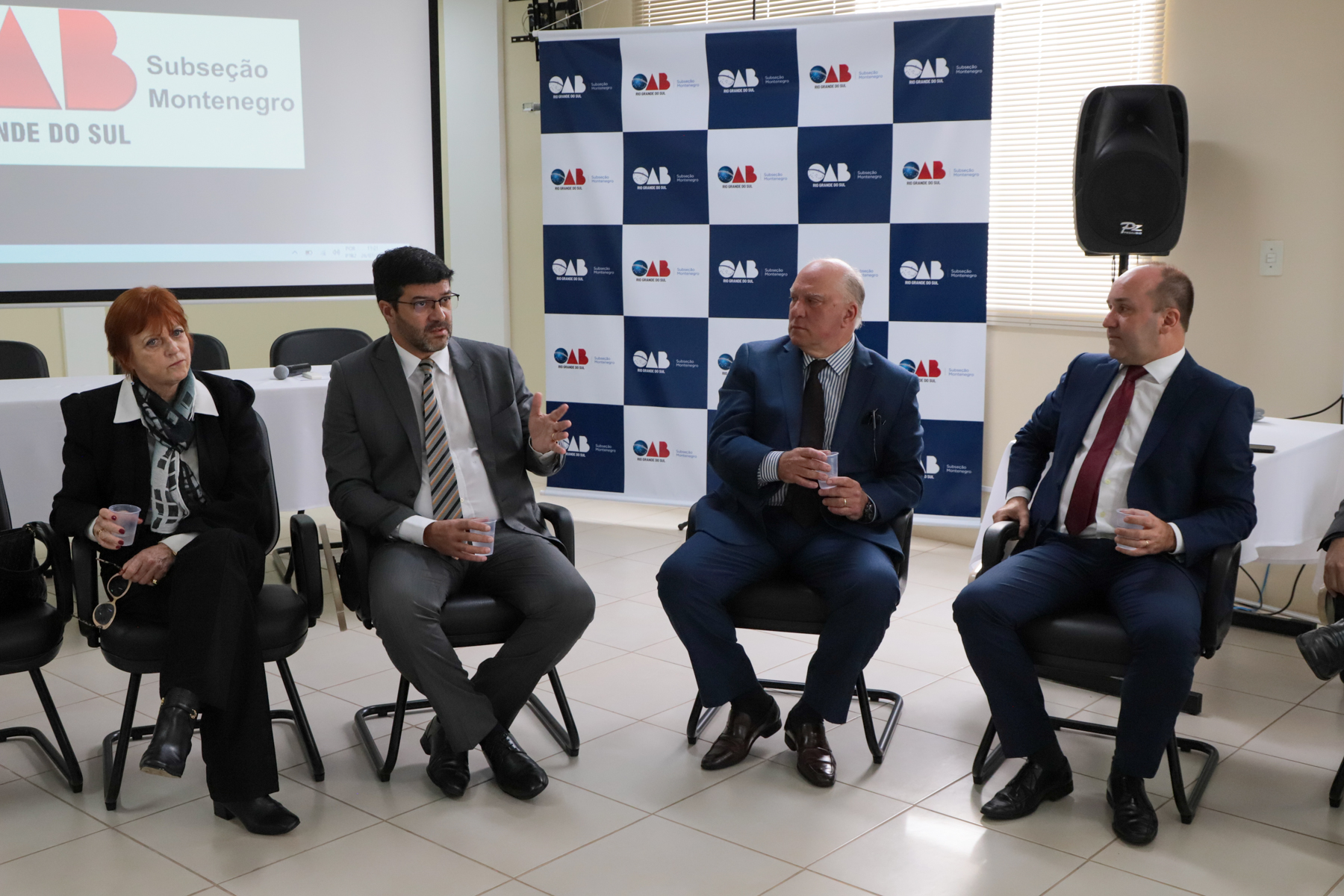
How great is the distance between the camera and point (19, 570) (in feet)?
8.39

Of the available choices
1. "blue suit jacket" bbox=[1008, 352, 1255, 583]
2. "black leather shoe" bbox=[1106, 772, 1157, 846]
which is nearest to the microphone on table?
"blue suit jacket" bbox=[1008, 352, 1255, 583]

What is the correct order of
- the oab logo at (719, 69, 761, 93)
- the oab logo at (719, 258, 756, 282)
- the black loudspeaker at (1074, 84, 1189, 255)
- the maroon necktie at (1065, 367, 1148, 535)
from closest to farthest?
1. the maroon necktie at (1065, 367, 1148, 535)
2. the black loudspeaker at (1074, 84, 1189, 255)
3. the oab logo at (719, 69, 761, 93)
4. the oab logo at (719, 258, 756, 282)

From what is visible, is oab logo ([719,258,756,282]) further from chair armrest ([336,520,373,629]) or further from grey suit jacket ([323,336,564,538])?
chair armrest ([336,520,373,629])

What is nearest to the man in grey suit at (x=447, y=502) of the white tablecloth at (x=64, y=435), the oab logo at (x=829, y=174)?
the white tablecloth at (x=64, y=435)

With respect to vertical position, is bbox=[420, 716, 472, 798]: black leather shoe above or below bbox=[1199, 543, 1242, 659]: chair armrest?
below

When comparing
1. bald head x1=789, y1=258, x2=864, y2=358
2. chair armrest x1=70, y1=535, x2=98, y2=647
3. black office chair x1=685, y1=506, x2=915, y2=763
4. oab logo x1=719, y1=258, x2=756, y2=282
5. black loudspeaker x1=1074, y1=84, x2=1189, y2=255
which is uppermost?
black loudspeaker x1=1074, y1=84, x2=1189, y2=255

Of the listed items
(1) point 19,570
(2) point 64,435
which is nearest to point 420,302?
(1) point 19,570

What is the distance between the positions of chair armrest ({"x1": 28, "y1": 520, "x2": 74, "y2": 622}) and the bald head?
5.80 feet

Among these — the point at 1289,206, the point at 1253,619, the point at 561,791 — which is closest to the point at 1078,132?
the point at 1289,206

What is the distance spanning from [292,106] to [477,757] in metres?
2.68

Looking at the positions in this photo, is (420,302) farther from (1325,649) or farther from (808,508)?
(1325,649)

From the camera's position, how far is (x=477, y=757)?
113 inches

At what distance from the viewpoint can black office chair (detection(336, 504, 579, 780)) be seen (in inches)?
103

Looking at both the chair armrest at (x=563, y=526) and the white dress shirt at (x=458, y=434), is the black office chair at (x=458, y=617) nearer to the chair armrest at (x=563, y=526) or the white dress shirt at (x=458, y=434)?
the chair armrest at (x=563, y=526)
